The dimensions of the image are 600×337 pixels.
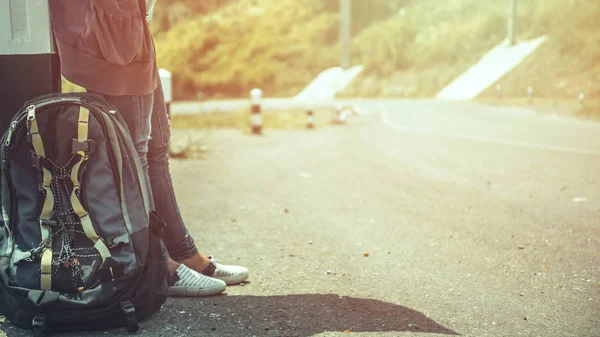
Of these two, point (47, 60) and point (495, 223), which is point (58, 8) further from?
point (495, 223)

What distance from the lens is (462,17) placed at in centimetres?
3806

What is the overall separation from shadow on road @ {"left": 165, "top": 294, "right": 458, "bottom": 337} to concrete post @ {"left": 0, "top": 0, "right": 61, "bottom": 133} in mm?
Answer: 1127

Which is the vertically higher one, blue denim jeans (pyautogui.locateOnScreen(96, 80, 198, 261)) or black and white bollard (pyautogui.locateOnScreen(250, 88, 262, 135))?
blue denim jeans (pyautogui.locateOnScreen(96, 80, 198, 261))

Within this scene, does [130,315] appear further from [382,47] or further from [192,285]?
[382,47]

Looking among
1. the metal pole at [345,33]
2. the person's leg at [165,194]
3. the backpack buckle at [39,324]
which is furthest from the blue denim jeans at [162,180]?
the metal pole at [345,33]

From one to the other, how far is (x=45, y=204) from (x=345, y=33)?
120 ft

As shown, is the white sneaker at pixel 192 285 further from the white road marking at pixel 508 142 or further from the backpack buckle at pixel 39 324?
the white road marking at pixel 508 142

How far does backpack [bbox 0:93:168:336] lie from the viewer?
2998 millimetres

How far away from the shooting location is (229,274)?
12.6 feet

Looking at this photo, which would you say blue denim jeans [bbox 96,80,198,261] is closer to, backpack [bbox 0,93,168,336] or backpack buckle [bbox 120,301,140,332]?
backpack [bbox 0,93,168,336]

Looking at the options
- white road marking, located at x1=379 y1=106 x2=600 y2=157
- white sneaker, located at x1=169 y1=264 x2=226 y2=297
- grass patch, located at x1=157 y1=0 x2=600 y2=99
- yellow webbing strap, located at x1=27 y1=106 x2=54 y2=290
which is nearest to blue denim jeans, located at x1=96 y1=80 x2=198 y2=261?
white sneaker, located at x1=169 y1=264 x2=226 y2=297

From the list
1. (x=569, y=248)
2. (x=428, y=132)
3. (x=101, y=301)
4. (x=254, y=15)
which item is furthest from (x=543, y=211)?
(x=254, y=15)

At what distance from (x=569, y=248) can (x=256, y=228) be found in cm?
209

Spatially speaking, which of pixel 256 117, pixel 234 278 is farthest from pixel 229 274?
pixel 256 117
